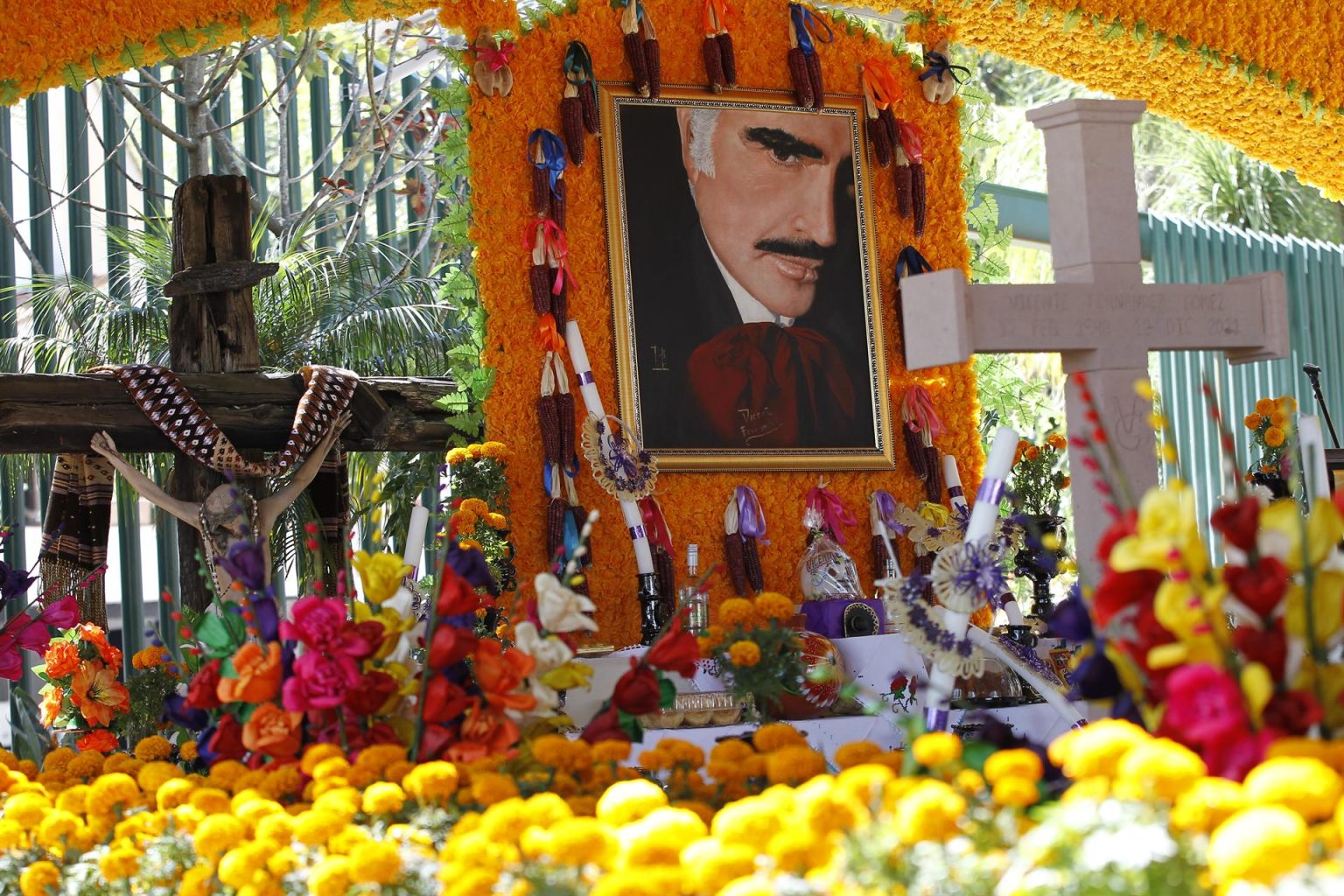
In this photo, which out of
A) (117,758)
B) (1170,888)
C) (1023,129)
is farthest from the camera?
(1023,129)

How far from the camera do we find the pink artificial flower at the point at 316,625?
9.52 feet

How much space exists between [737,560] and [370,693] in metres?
3.53

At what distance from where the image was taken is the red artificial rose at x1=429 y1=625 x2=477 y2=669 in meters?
2.87

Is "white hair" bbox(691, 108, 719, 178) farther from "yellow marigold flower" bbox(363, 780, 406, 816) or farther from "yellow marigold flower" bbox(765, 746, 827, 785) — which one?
"yellow marigold flower" bbox(363, 780, 406, 816)

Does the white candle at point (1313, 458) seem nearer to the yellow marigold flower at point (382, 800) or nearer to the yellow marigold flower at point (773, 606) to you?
the yellow marigold flower at point (773, 606)

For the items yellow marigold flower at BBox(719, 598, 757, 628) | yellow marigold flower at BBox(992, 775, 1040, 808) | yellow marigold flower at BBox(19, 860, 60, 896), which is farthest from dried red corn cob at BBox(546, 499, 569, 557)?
yellow marigold flower at BBox(992, 775, 1040, 808)

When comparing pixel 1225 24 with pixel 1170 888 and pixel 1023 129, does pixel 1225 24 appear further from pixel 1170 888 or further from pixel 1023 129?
pixel 1023 129

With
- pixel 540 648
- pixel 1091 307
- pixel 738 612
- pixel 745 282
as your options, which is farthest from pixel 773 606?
pixel 745 282

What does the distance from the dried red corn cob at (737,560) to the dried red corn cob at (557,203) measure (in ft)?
4.44

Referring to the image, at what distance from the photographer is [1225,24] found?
6758 millimetres

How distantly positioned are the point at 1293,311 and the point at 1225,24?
615 cm

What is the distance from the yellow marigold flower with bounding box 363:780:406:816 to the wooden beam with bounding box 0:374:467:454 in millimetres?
4134

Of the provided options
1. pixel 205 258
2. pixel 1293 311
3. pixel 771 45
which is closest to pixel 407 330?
pixel 205 258

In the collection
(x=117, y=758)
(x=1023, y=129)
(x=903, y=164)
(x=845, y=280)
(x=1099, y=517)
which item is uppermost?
(x=1023, y=129)
